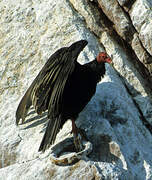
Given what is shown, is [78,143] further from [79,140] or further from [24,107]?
[24,107]

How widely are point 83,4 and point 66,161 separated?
9.79ft

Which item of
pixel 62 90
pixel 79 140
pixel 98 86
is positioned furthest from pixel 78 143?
pixel 98 86

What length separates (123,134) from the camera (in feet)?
15.3

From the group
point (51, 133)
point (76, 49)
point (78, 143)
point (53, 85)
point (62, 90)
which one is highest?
point (76, 49)

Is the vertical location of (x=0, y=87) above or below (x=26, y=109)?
above

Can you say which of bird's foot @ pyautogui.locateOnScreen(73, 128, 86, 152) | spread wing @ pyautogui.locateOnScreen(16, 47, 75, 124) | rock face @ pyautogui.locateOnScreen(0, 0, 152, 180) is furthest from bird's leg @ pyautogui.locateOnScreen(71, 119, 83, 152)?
spread wing @ pyautogui.locateOnScreen(16, 47, 75, 124)

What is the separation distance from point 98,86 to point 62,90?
111 centimetres

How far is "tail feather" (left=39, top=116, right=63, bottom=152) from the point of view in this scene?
4392mm

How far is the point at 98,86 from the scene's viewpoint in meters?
5.39

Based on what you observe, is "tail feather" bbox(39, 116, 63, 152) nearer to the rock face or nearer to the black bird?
the black bird

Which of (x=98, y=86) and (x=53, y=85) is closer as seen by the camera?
(x=53, y=85)

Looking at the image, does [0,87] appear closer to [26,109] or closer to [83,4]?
[26,109]

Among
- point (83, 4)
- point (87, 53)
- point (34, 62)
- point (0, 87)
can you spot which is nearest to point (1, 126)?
point (0, 87)

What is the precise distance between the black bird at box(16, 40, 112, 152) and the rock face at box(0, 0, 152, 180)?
9.3 inches
